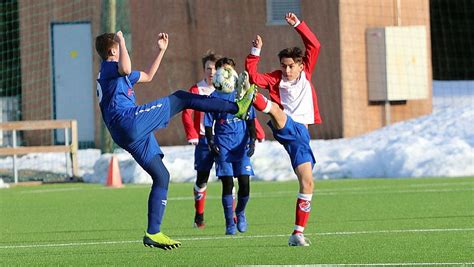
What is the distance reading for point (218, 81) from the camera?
11391mm

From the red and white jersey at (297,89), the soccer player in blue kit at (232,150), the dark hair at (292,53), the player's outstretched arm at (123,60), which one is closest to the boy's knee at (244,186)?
the soccer player in blue kit at (232,150)

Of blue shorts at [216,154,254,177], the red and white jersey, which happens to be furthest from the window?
the red and white jersey

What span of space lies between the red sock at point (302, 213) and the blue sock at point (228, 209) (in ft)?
5.83

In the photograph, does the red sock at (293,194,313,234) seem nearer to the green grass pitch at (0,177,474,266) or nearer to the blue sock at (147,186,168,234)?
the green grass pitch at (0,177,474,266)

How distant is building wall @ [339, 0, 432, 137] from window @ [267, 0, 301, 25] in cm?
124

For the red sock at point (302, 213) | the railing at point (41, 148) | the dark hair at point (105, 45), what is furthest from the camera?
the railing at point (41, 148)

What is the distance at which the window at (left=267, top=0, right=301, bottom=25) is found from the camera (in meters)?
30.2

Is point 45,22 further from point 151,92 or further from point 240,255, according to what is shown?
point 240,255

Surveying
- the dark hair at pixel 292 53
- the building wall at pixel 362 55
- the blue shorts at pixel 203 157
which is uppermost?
the building wall at pixel 362 55

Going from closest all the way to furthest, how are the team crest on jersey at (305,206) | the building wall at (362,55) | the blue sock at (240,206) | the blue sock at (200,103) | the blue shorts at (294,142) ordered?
the blue sock at (200,103)
the team crest on jersey at (305,206)
the blue shorts at (294,142)
the blue sock at (240,206)
the building wall at (362,55)

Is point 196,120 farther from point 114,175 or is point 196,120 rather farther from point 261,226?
point 114,175

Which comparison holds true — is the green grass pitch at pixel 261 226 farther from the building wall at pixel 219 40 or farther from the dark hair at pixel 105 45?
the building wall at pixel 219 40

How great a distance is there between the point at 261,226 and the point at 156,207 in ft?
10.6

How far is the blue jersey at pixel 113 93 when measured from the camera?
11.2 m
